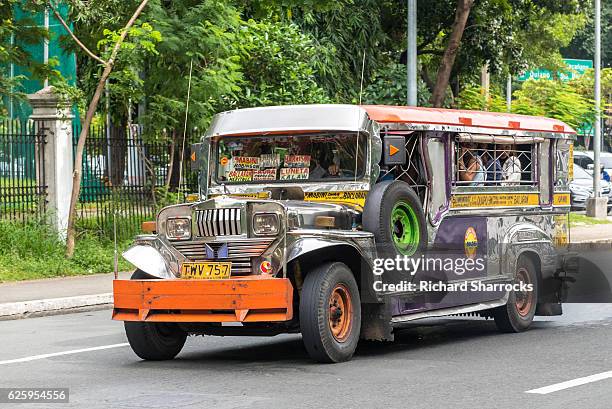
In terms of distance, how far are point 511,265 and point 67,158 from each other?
9.97 metres

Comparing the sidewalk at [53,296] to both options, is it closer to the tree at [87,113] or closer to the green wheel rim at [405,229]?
the tree at [87,113]

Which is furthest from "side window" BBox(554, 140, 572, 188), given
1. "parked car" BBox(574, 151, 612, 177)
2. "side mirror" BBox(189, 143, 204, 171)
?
"parked car" BBox(574, 151, 612, 177)

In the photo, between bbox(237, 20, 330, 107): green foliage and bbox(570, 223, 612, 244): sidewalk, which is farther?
bbox(570, 223, 612, 244): sidewalk

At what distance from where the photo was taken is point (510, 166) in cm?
1314

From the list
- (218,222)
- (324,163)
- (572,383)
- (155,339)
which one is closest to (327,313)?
(218,222)

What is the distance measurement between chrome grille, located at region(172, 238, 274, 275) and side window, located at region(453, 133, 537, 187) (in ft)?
9.15

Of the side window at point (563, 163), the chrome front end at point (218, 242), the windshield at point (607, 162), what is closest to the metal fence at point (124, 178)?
the side window at point (563, 163)

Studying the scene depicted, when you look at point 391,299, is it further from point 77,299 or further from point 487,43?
point 487,43

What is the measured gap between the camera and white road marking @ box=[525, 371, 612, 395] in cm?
882

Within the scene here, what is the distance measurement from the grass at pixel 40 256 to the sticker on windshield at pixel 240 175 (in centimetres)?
724

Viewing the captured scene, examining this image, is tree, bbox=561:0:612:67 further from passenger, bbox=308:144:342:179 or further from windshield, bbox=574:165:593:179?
passenger, bbox=308:144:342:179

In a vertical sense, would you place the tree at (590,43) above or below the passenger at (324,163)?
above

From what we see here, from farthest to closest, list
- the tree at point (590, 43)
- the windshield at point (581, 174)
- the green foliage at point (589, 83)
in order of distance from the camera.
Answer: the tree at point (590, 43), the green foliage at point (589, 83), the windshield at point (581, 174)

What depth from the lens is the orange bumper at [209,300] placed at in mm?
9836
